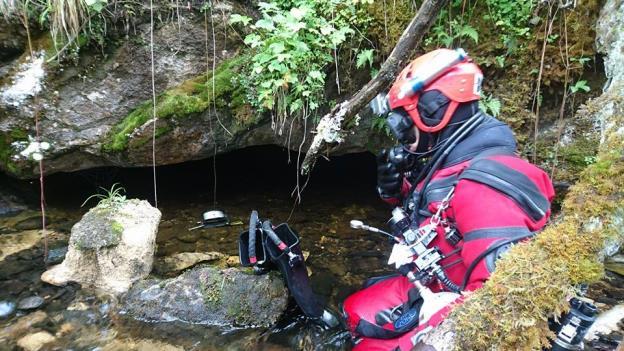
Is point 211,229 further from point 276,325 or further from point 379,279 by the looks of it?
point 379,279

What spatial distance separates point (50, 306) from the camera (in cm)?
439

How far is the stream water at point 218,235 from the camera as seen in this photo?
411 centimetres

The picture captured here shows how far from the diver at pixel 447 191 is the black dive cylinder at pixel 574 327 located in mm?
493

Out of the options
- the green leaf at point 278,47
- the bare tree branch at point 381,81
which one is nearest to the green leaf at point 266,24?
the green leaf at point 278,47

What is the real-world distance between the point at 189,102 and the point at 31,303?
275cm

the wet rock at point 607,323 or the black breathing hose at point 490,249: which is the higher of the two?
the black breathing hose at point 490,249

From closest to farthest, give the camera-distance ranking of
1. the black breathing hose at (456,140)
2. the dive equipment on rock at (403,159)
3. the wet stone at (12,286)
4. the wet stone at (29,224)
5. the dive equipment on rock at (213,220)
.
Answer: the black breathing hose at (456,140) < the dive equipment on rock at (403,159) < the wet stone at (12,286) < the wet stone at (29,224) < the dive equipment on rock at (213,220)

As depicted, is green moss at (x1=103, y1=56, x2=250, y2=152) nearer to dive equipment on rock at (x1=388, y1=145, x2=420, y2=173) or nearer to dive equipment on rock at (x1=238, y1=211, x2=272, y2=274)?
dive equipment on rock at (x1=238, y1=211, x2=272, y2=274)

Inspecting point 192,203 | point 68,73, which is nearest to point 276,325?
point 192,203

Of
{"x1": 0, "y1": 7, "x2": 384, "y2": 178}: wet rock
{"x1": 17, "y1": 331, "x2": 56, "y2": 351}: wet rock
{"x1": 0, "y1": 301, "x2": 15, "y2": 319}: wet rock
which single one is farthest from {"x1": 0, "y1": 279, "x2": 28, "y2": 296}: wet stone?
{"x1": 0, "y1": 7, "x2": 384, "y2": 178}: wet rock

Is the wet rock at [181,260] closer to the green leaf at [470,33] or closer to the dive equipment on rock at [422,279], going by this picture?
the dive equipment on rock at [422,279]

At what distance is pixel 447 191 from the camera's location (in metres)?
3.01

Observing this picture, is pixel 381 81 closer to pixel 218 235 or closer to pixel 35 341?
pixel 218 235

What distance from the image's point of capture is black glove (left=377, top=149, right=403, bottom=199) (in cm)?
384
